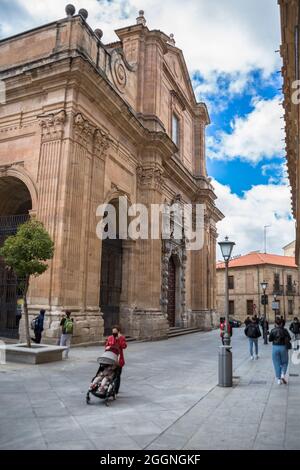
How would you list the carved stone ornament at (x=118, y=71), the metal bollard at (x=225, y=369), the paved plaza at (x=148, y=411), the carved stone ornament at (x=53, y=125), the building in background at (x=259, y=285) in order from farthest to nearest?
the building in background at (x=259, y=285), the carved stone ornament at (x=118, y=71), the carved stone ornament at (x=53, y=125), the metal bollard at (x=225, y=369), the paved plaza at (x=148, y=411)

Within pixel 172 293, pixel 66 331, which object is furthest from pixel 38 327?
pixel 172 293

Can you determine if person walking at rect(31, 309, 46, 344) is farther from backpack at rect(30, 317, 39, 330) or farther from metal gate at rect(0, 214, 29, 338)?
metal gate at rect(0, 214, 29, 338)

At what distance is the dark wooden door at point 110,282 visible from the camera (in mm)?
18188

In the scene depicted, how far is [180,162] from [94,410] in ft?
73.6

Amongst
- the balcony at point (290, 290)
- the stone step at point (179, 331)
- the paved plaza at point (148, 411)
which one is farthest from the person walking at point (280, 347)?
the balcony at point (290, 290)

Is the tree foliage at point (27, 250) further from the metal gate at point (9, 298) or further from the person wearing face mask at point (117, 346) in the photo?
the metal gate at point (9, 298)

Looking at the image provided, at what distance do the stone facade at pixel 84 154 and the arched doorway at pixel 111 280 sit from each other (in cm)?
20

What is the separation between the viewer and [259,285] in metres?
50.8

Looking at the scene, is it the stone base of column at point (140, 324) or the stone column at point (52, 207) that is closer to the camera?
the stone column at point (52, 207)

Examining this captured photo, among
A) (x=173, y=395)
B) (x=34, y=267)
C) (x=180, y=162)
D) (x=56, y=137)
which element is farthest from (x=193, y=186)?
(x=173, y=395)

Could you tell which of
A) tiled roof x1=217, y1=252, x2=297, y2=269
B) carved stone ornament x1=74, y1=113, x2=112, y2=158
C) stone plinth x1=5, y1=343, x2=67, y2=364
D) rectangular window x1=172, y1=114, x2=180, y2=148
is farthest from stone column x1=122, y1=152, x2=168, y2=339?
tiled roof x1=217, y1=252, x2=297, y2=269

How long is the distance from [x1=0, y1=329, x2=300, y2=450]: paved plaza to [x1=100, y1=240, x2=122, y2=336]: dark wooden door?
821 centimetres

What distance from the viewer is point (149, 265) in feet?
65.7

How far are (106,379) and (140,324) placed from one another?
1245 centimetres
